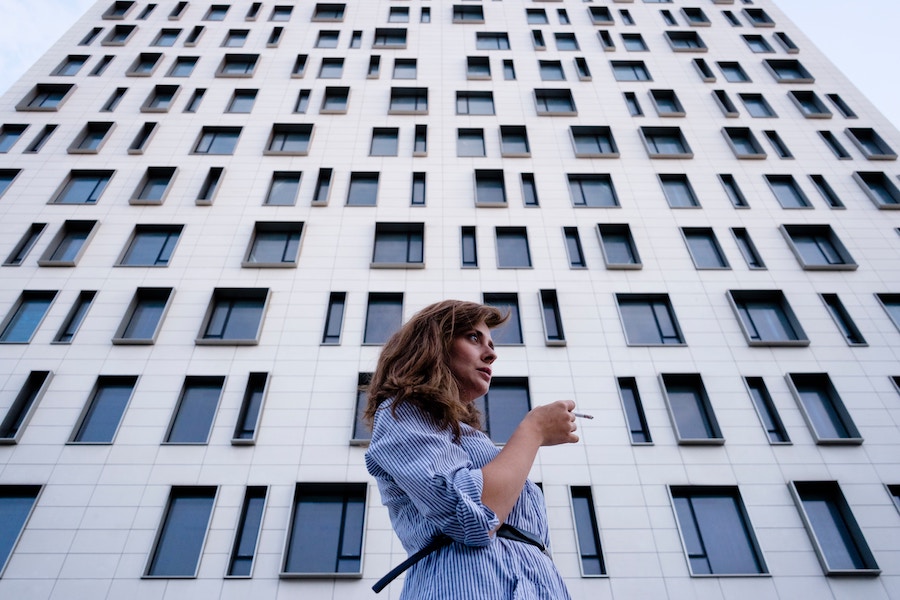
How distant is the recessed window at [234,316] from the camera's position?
1527 cm

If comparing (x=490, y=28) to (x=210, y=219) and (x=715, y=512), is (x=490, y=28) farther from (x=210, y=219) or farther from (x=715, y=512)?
(x=715, y=512)

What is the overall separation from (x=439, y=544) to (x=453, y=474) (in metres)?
0.35

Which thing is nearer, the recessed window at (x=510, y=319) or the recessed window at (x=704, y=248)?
the recessed window at (x=510, y=319)

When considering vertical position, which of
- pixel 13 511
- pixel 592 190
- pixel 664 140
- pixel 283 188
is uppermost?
pixel 664 140

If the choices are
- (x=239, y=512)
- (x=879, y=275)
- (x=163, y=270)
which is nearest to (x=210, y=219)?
(x=163, y=270)

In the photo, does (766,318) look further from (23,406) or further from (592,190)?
(23,406)

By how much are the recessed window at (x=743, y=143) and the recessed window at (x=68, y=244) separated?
2372 centimetres

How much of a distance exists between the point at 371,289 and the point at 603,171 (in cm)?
1006

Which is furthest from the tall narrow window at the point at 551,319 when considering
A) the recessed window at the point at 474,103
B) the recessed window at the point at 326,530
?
the recessed window at the point at 474,103

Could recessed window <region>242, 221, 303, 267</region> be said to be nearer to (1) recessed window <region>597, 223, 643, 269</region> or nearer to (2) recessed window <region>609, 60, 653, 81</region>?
(1) recessed window <region>597, 223, 643, 269</region>

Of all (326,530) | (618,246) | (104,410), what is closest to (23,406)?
(104,410)

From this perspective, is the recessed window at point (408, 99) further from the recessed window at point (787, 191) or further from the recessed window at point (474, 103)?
the recessed window at point (787, 191)

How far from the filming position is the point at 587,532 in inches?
484

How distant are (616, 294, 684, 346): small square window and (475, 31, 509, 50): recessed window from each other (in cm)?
1609
